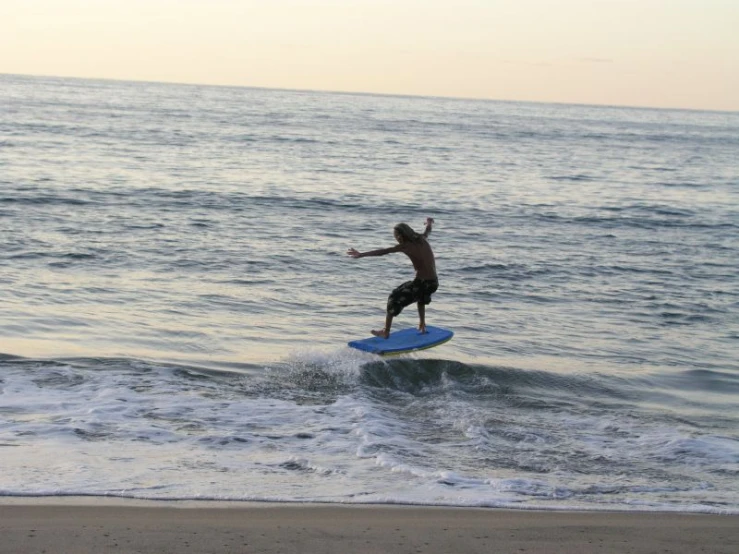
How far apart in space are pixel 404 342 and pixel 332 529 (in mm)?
6001

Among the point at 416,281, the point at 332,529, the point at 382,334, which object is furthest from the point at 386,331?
the point at 332,529

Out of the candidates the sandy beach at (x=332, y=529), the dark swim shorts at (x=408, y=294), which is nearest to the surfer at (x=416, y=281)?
the dark swim shorts at (x=408, y=294)

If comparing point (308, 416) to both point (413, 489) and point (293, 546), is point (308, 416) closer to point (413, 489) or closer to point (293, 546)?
point (413, 489)

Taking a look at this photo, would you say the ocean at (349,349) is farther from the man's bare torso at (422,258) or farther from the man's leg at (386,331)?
→ the man's bare torso at (422,258)

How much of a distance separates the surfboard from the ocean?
0.90ft

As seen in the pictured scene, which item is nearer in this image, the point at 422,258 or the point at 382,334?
the point at 422,258

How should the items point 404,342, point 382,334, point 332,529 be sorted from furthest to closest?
point 382,334
point 404,342
point 332,529

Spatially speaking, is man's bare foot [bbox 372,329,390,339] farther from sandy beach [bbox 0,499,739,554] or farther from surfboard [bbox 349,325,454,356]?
sandy beach [bbox 0,499,739,554]

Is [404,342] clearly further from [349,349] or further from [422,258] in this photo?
[422,258]

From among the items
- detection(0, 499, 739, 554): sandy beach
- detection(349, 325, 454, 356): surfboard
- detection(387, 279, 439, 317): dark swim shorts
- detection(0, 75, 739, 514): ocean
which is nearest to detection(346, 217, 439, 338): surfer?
detection(387, 279, 439, 317): dark swim shorts

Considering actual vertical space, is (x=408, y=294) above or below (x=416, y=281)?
below

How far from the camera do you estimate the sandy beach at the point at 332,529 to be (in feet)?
19.5

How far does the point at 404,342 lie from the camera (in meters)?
12.3

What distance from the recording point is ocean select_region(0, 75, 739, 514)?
26.1 ft
